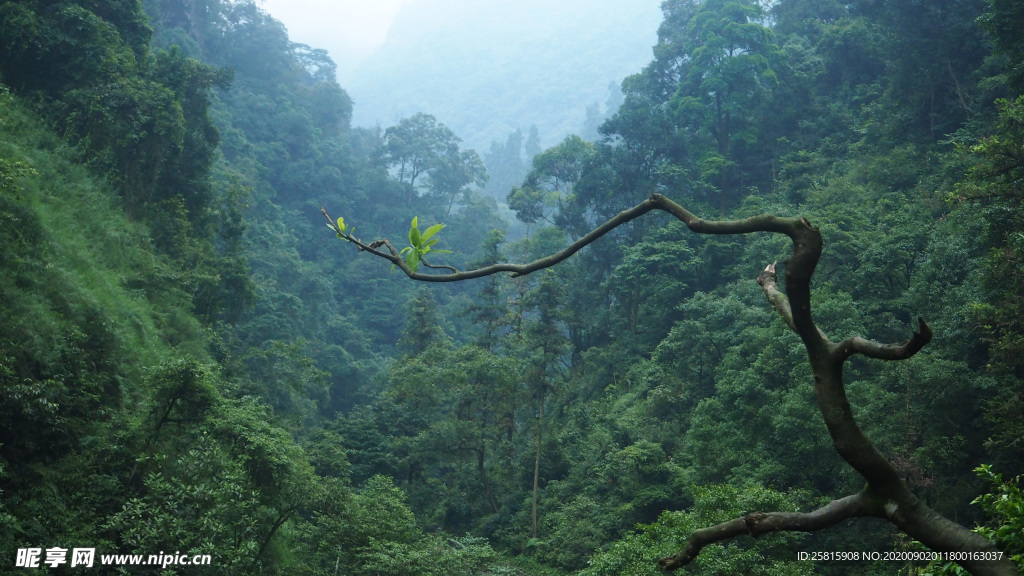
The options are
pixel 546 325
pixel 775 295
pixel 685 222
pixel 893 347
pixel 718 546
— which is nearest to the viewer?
pixel 893 347

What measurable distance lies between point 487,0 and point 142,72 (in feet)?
268

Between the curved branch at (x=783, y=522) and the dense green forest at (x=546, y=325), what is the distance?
1.84 ft

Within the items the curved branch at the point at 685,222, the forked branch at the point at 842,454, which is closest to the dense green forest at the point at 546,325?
the curved branch at the point at 685,222

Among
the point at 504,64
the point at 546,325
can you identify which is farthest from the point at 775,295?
the point at 504,64

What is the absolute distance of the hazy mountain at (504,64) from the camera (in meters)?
67.4

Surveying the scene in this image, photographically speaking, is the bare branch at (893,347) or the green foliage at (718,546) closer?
the bare branch at (893,347)

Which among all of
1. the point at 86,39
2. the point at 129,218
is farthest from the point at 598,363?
the point at 86,39

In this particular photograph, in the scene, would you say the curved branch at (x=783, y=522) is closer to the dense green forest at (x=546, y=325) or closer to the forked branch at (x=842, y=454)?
the forked branch at (x=842, y=454)

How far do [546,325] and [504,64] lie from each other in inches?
2581

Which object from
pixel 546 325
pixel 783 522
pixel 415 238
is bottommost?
pixel 783 522

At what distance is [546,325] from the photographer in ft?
55.2

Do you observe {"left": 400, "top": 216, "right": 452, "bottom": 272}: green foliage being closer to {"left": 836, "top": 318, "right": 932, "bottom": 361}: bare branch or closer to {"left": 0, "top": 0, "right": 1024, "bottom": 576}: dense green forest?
{"left": 0, "top": 0, "right": 1024, "bottom": 576}: dense green forest

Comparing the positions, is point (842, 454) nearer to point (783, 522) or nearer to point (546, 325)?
point (783, 522)

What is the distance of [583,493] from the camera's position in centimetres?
1462
